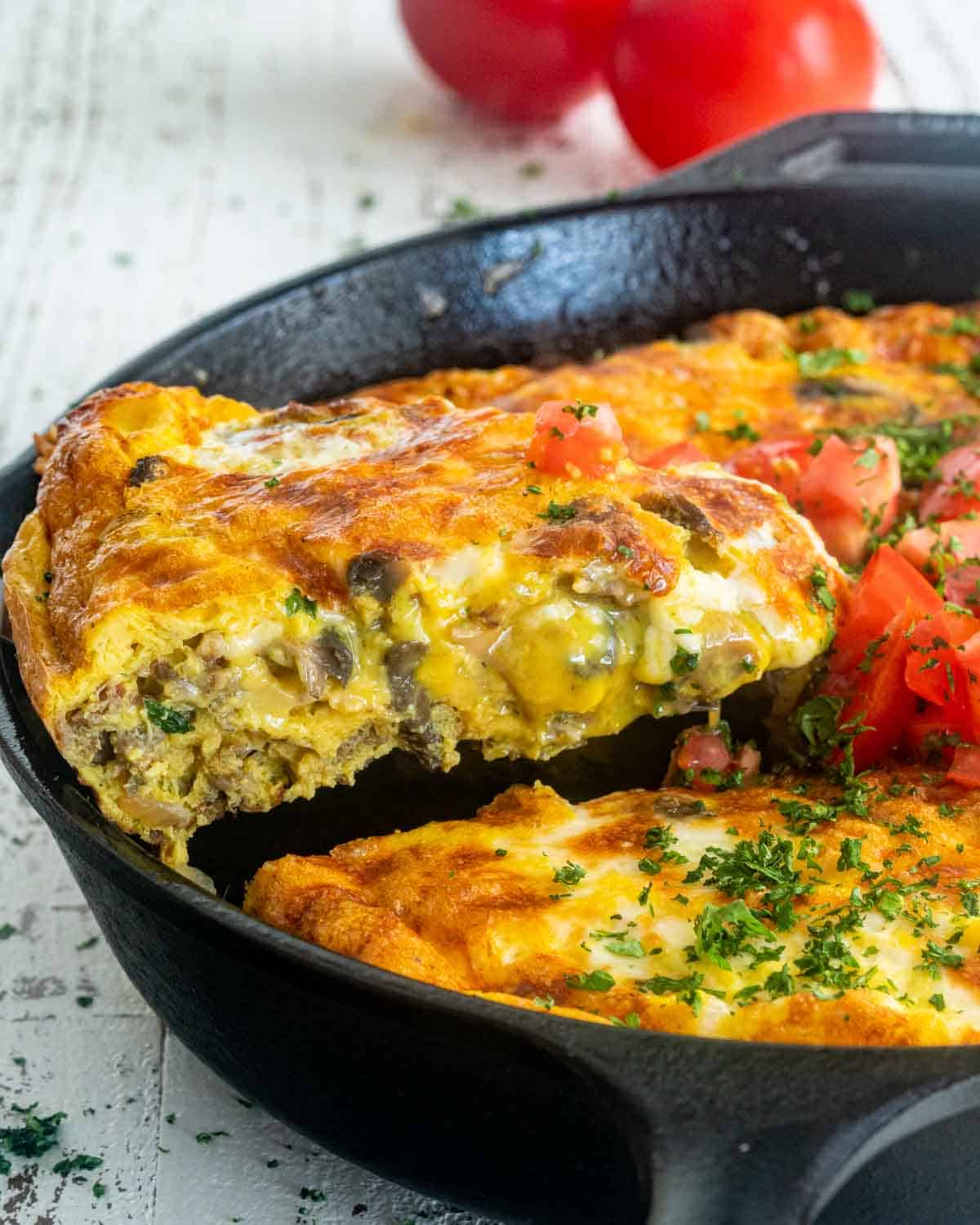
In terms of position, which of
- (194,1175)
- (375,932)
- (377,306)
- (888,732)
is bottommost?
(194,1175)

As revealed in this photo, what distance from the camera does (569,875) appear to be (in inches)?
112

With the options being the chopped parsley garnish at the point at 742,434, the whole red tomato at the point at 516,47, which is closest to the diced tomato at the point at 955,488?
the chopped parsley garnish at the point at 742,434

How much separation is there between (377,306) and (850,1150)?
9.96 ft

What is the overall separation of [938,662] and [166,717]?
57.5 inches

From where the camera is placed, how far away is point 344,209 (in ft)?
21.1

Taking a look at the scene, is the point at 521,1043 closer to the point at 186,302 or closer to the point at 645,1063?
the point at 645,1063

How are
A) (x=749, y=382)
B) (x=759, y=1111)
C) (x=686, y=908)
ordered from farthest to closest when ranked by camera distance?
(x=749, y=382) < (x=686, y=908) < (x=759, y=1111)

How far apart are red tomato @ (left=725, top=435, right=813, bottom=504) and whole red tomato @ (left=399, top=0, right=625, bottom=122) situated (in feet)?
9.74

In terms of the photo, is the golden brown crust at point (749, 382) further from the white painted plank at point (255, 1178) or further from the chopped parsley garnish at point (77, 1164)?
the chopped parsley garnish at point (77, 1164)

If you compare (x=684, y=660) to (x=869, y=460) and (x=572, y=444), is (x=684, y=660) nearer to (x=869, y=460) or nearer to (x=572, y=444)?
(x=572, y=444)

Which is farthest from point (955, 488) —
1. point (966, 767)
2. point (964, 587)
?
point (966, 767)

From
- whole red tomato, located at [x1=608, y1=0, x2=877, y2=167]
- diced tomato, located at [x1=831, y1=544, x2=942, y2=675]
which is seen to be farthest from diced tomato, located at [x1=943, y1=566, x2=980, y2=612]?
whole red tomato, located at [x1=608, y1=0, x2=877, y2=167]

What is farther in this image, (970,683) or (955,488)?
(955,488)

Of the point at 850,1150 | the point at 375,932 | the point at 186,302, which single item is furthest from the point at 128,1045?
the point at 186,302
